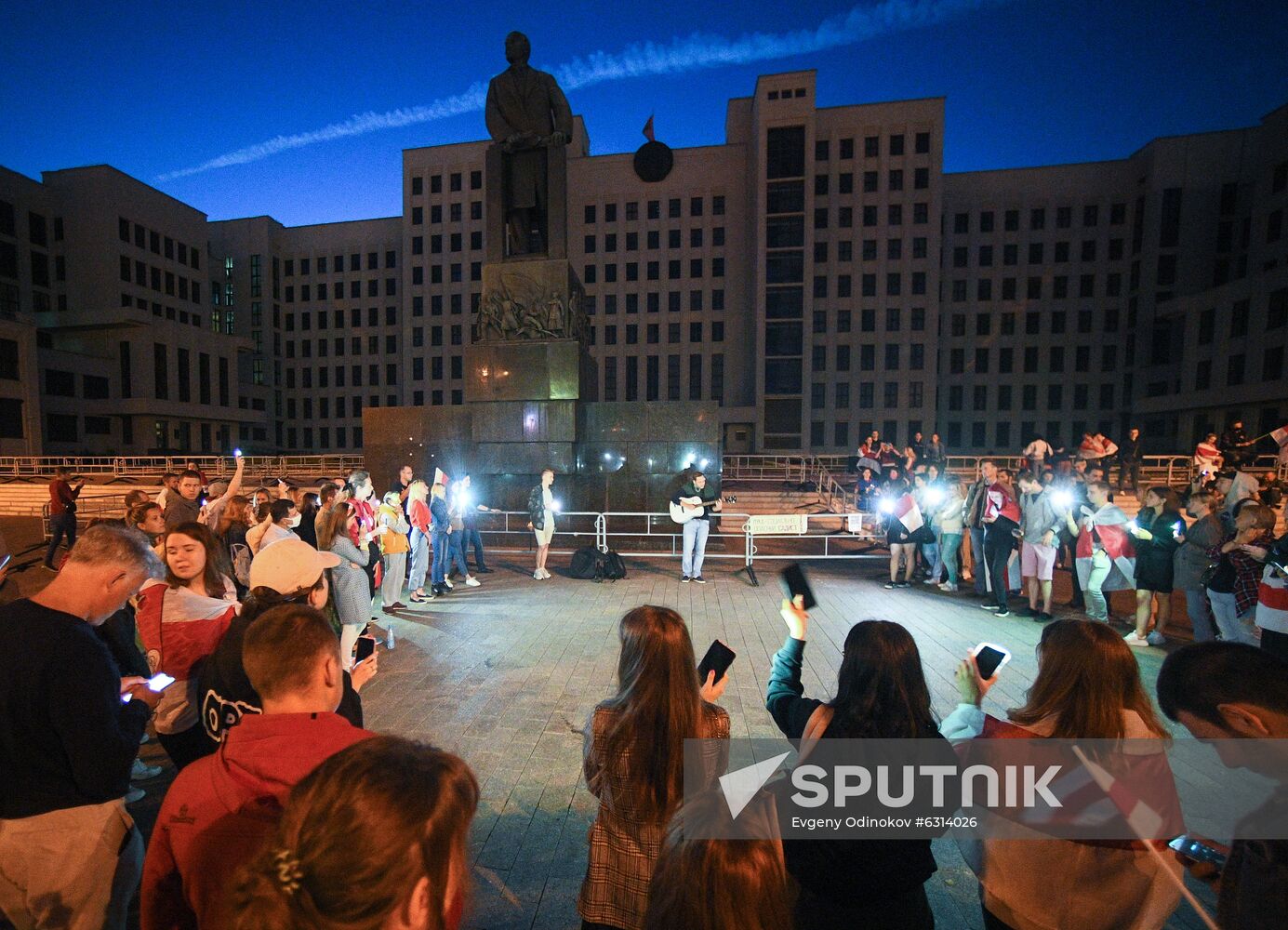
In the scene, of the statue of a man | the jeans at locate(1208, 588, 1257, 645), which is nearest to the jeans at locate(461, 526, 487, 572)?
the statue of a man

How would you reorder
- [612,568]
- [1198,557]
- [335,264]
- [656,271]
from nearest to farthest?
[1198,557]
[612,568]
[656,271]
[335,264]

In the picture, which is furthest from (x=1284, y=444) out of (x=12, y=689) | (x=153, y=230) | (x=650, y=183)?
(x=153, y=230)

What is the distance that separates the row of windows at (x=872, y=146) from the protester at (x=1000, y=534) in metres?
48.2

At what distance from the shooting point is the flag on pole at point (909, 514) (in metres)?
9.73

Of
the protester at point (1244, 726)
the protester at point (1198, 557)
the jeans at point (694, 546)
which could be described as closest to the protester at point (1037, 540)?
the protester at point (1198, 557)

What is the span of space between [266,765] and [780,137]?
5483 cm

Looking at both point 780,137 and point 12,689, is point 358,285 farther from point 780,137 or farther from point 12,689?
point 12,689

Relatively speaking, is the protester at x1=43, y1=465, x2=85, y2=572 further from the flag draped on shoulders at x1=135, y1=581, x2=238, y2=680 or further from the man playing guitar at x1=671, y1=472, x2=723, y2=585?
the man playing guitar at x1=671, y1=472, x2=723, y2=585

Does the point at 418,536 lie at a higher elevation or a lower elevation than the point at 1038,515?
lower

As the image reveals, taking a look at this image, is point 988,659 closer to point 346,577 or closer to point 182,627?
point 182,627

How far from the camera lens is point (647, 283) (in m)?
51.4

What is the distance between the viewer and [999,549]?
27.2ft

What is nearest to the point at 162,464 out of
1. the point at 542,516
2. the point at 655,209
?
the point at 542,516

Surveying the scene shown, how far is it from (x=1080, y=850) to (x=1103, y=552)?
7337 millimetres
